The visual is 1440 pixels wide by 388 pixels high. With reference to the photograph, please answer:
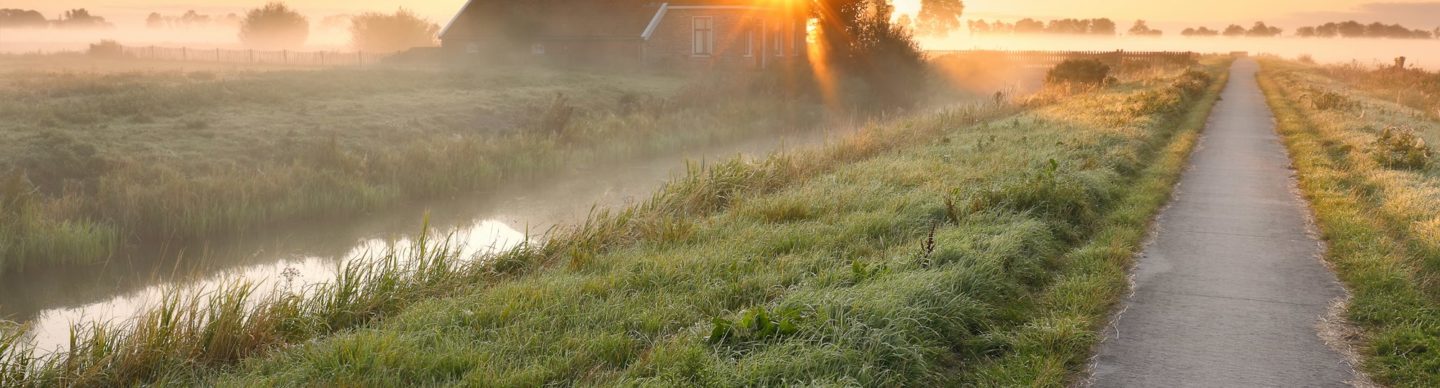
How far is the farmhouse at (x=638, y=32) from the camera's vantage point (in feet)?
131

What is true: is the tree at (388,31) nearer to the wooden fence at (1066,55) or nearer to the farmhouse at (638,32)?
the farmhouse at (638,32)

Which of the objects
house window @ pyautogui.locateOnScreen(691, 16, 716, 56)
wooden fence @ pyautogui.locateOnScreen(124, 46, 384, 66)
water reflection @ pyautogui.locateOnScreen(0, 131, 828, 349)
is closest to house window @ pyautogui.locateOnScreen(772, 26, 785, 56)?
house window @ pyautogui.locateOnScreen(691, 16, 716, 56)

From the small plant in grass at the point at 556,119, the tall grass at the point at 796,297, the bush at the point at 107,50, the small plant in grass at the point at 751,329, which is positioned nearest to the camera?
the tall grass at the point at 796,297

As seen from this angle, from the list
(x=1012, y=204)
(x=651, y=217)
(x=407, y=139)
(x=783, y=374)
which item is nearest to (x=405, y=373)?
(x=783, y=374)

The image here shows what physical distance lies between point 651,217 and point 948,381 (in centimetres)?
461

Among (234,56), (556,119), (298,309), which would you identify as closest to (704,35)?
(556,119)

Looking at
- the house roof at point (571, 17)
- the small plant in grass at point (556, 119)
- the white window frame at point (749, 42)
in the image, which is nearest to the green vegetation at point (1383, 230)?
the small plant in grass at point (556, 119)

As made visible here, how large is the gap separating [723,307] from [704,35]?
34.9 meters

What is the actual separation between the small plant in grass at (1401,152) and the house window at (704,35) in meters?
29.1

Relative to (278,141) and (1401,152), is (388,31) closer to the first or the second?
(278,141)

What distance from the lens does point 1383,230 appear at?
8.22m

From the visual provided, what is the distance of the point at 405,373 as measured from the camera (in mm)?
4961

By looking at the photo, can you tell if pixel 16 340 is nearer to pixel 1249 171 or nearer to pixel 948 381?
pixel 948 381

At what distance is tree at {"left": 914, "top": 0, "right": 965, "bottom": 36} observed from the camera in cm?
9931
